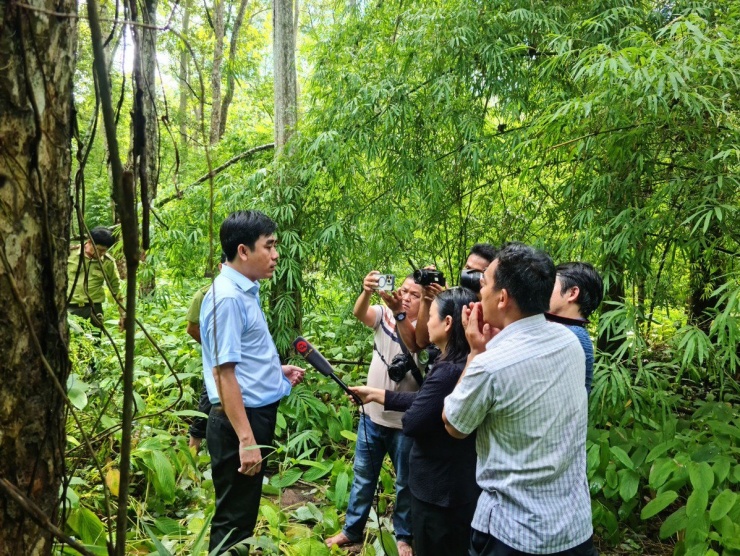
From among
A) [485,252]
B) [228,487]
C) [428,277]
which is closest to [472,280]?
[428,277]

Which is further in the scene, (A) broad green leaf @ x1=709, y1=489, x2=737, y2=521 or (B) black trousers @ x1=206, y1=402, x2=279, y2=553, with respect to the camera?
(A) broad green leaf @ x1=709, y1=489, x2=737, y2=521

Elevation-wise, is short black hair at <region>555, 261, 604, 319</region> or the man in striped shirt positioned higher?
short black hair at <region>555, 261, 604, 319</region>

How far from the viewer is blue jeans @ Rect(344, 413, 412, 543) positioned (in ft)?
7.86

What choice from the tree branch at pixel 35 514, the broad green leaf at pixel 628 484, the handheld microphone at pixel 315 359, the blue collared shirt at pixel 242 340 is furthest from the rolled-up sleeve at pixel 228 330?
the broad green leaf at pixel 628 484

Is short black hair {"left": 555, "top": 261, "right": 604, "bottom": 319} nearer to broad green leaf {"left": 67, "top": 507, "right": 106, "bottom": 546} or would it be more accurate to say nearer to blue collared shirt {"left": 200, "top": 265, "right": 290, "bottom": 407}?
blue collared shirt {"left": 200, "top": 265, "right": 290, "bottom": 407}

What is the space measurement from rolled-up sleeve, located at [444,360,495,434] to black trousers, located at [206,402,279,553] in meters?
0.82

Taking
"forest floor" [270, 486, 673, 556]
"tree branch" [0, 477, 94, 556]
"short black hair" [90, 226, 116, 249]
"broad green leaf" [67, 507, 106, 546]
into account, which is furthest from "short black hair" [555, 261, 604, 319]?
"short black hair" [90, 226, 116, 249]

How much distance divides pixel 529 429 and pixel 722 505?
140cm

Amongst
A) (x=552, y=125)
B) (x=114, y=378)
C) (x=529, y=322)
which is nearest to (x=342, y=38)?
(x=552, y=125)

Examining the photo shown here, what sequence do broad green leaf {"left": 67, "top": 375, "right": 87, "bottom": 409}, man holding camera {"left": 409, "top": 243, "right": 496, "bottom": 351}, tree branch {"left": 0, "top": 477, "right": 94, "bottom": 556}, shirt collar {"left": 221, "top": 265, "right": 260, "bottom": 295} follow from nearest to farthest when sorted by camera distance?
tree branch {"left": 0, "top": 477, "right": 94, "bottom": 556} < broad green leaf {"left": 67, "top": 375, "right": 87, "bottom": 409} < shirt collar {"left": 221, "top": 265, "right": 260, "bottom": 295} < man holding camera {"left": 409, "top": 243, "right": 496, "bottom": 351}

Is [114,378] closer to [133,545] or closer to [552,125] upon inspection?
[133,545]

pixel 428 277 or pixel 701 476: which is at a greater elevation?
pixel 428 277

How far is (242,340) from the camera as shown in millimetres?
1837

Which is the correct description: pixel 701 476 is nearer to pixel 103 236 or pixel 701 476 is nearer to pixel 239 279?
pixel 239 279
